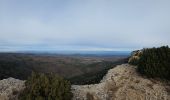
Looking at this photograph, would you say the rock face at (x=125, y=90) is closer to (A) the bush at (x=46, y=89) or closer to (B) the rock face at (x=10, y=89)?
(A) the bush at (x=46, y=89)

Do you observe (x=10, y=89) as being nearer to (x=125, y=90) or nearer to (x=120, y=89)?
(x=120, y=89)

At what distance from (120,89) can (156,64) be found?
11.8 feet

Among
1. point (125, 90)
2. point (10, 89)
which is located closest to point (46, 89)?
point (10, 89)

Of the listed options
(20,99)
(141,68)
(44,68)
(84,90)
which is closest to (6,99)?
(20,99)

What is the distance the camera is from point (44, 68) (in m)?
181

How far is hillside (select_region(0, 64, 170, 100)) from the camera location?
19.4 meters

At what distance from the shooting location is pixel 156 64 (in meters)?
21.3

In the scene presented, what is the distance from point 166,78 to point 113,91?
4.46 m

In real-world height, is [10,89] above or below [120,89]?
above

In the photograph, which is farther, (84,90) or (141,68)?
(141,68)

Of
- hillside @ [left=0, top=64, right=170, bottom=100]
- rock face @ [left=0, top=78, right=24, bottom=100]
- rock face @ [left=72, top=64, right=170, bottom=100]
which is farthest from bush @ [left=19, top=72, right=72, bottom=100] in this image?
rock face @ [left=72, top=64, right=170, bottom=100]

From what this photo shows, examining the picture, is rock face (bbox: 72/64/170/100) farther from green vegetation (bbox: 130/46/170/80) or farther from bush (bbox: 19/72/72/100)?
bush (bbox: 19/72/72/100)

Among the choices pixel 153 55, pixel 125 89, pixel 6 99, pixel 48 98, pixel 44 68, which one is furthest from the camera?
pixel 44 68

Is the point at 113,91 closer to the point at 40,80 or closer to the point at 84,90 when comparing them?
the point at 84,90
